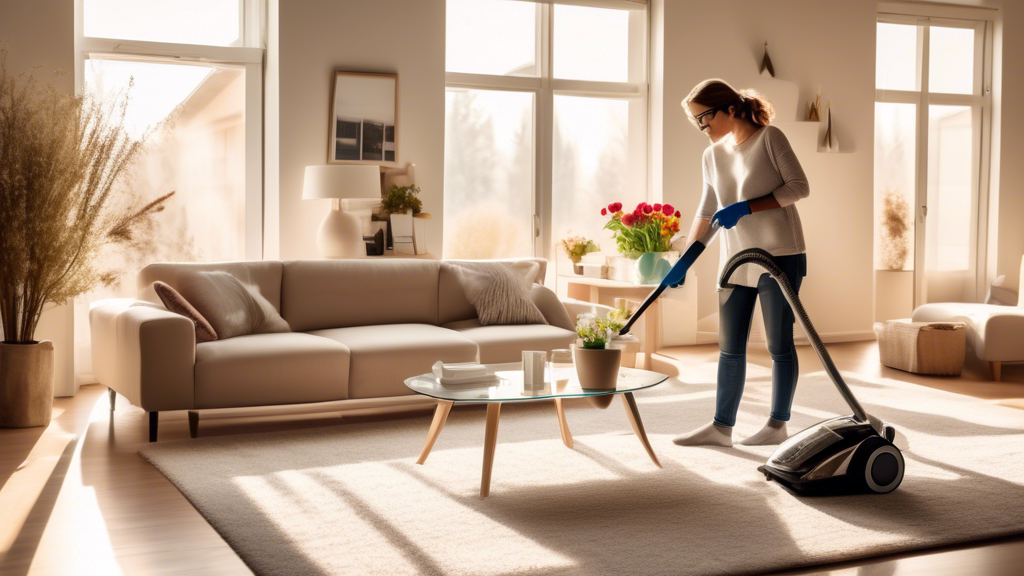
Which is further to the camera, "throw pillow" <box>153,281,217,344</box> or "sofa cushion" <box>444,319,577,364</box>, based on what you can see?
"sofa cushion" <box>444,319,577,364</box>

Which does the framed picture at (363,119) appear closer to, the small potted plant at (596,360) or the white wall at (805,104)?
the white wall at (805,104)

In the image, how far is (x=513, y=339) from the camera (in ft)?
15.5

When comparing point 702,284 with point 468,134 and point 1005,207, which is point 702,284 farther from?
point 1005,207

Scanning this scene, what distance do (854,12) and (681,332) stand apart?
2944 mm

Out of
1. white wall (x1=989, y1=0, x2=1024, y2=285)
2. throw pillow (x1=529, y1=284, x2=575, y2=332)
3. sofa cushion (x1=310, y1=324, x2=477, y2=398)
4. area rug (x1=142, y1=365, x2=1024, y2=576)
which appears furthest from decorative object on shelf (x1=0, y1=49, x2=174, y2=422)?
white wall (x1=989, y1=0, x2=1024, y2=285)

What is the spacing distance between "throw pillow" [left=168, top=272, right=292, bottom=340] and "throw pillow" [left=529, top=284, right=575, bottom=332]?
1411 millimetres

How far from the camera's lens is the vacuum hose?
3.01m

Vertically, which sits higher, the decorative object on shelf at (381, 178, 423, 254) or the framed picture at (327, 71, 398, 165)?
the framed picture at (327, 71, 398, 165)

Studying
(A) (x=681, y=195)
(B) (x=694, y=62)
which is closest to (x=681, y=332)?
(A) (x=681, y=195)

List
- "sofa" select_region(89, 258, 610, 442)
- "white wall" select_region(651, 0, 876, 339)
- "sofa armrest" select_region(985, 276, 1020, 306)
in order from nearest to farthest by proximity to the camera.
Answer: "sofa" select_region(89, 258, 610, 442)
"white wall" select_region(651, 0, 876, 339)
"sofa armrest" select_region(985, 276, 1020, 306)

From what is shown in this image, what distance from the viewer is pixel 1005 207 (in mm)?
8078

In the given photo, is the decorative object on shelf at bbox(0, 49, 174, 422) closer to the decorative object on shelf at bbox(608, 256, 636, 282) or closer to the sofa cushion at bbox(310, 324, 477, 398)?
the sofa cushion at bbox(310, 324, 477, 398)

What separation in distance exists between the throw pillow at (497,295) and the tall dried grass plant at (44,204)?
181cm

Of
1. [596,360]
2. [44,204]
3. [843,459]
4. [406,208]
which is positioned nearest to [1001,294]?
[406,208]
